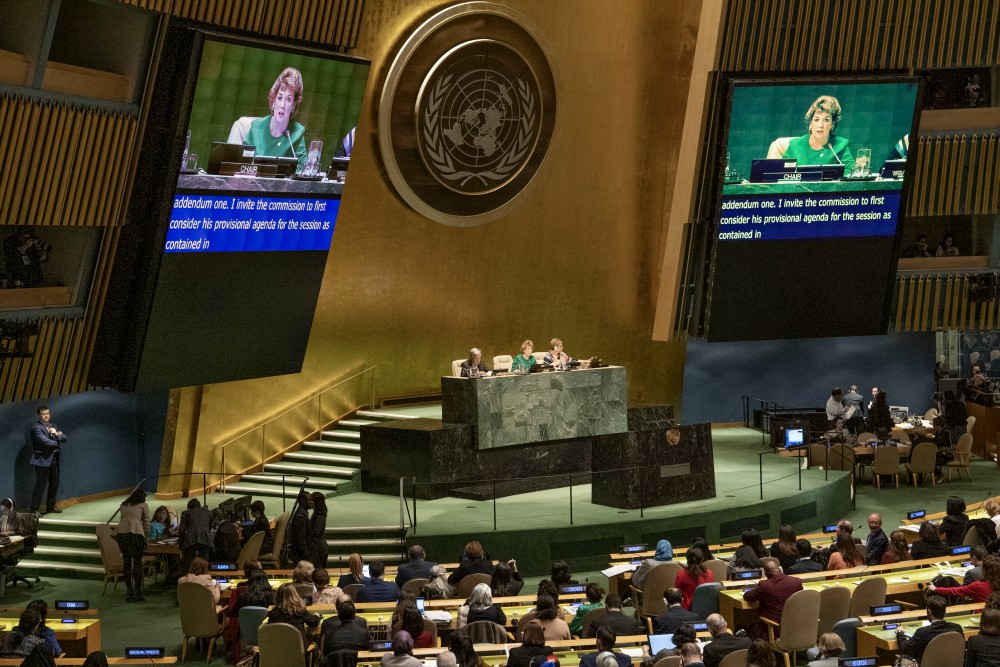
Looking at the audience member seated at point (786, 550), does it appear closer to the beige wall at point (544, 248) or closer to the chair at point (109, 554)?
the chair at point (109, 554)

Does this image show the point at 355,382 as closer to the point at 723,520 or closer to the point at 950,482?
the point at 723,520

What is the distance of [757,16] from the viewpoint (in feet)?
72.0

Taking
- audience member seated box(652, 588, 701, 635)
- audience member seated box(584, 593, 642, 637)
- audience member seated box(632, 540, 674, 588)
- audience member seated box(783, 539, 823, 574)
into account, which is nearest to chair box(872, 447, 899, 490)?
audience member seated box(783, 539, 823, 574)

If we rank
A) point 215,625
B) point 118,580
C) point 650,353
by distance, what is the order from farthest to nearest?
point 650,353, point 118,580, point 215,625

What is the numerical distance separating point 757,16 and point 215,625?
1393 cm

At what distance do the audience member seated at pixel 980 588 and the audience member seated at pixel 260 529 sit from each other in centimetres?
735

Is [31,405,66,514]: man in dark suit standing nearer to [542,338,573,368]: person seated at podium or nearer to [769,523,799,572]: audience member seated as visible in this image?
[542,338,573,368]: person seated at podium

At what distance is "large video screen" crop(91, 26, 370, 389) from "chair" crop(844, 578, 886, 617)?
365 inches

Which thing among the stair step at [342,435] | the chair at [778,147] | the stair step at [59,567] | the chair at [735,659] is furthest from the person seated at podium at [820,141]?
the chair at [735,659]

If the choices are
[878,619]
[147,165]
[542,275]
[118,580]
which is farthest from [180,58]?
[878,619]

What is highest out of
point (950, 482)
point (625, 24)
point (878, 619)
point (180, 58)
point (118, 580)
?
point (625, 24)

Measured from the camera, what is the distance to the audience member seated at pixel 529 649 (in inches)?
386

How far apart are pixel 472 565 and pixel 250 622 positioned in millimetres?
2549

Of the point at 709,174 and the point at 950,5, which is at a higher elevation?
the point at 950,5
